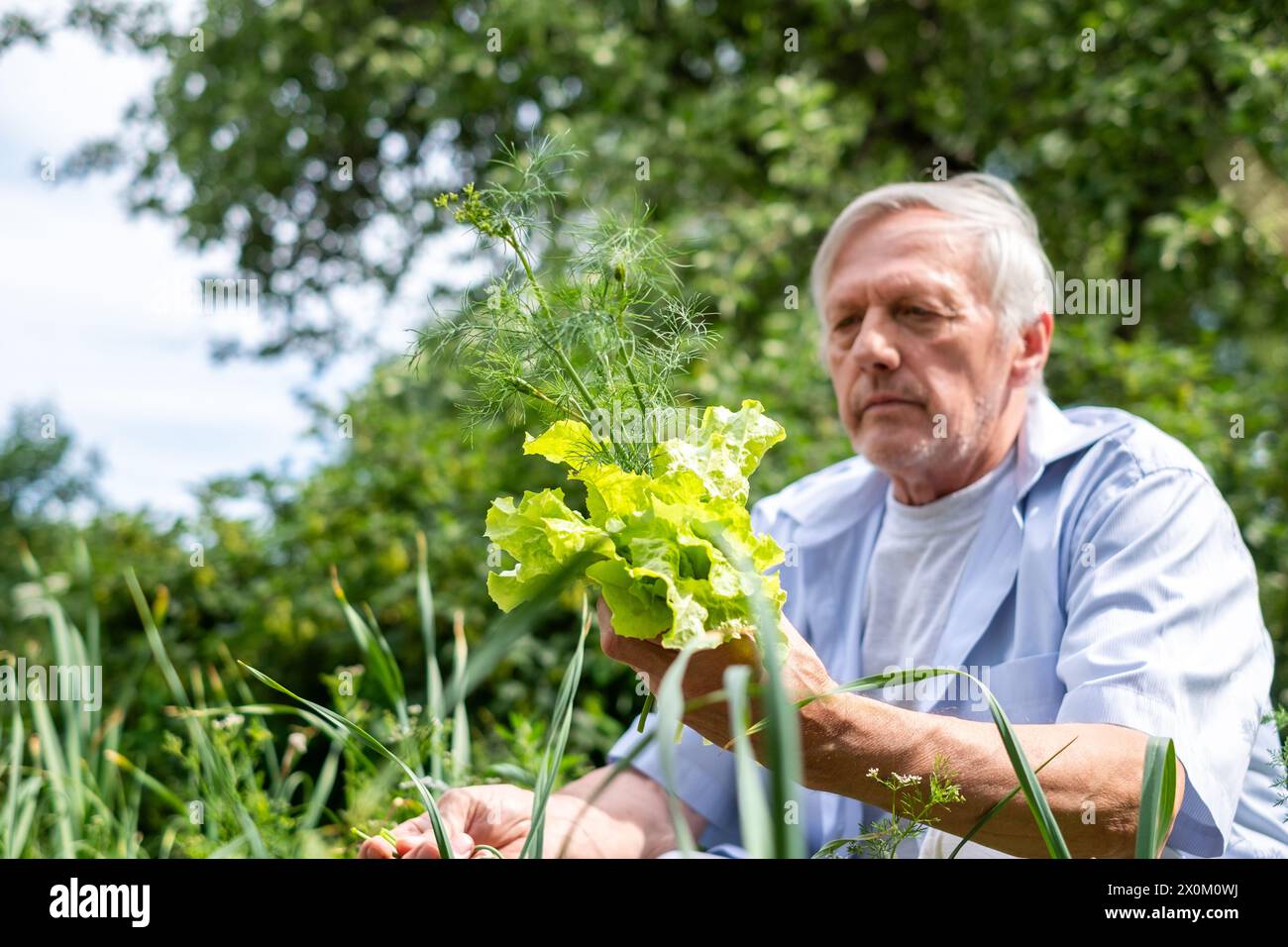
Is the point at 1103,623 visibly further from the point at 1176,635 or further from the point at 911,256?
the point at 911,256

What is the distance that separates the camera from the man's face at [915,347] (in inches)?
68.9

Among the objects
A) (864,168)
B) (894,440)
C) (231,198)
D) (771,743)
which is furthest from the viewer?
(231,198)

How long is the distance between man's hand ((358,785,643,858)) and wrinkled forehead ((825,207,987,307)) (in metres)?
0.88

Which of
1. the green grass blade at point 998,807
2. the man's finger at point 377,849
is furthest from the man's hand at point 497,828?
the green grass blade at point 998,807

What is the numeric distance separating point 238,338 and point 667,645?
18.1ft

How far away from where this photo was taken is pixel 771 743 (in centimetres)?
65

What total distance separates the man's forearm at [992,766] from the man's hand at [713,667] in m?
0.06

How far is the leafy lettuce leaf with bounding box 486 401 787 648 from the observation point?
0.92 metres

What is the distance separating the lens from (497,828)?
1.45m

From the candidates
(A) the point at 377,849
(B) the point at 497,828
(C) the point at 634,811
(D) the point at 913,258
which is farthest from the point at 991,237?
(A) the point at 377,849

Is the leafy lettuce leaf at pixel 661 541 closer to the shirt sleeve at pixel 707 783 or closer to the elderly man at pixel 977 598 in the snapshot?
the elderly man at pixel 977 598

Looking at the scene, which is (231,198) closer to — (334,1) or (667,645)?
(334,1)

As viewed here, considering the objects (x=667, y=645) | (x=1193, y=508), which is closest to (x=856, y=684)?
(x=667, y=645)
